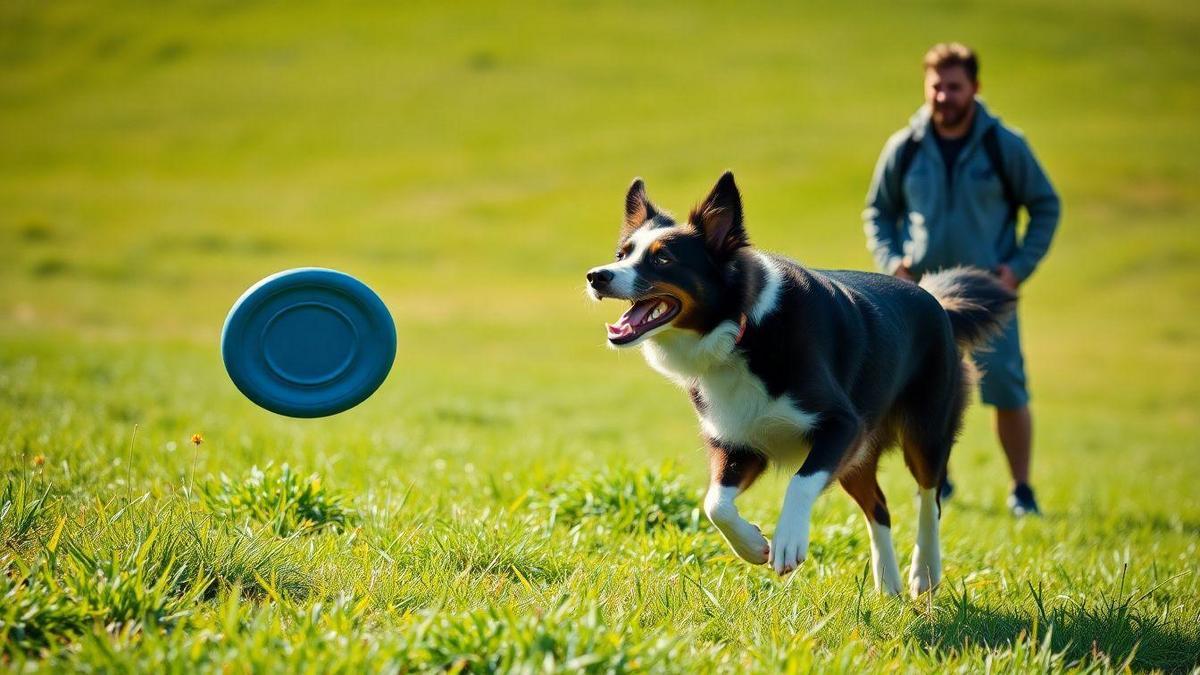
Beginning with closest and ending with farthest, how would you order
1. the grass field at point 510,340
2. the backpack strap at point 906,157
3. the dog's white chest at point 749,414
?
the grass field at point 510,340 → the dog's white chest at point 749,414 → the backpack strap at point 906,157

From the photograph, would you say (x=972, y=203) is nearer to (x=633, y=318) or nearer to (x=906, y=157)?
(x=906, y=157)

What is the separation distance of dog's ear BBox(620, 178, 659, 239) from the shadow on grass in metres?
2.22

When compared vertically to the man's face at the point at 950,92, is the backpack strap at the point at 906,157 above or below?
below

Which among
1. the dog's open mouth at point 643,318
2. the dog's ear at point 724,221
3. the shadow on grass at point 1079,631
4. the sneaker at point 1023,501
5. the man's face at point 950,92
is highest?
the man's face at point 950,92

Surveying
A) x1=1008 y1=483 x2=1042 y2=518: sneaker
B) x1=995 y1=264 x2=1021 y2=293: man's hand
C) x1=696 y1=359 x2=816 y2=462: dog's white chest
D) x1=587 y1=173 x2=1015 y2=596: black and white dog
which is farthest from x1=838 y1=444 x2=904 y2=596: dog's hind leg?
x1=1008 y1=483 x2=1042 y2=518: sneaker

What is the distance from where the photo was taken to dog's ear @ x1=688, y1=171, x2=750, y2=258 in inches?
194

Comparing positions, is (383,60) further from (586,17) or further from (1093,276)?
(1093,276)

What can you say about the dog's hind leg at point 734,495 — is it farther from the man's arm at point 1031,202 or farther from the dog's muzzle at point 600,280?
the man's arm at point 1031,202

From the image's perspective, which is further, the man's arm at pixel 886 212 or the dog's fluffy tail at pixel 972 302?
the man's arm at pixel 886 212

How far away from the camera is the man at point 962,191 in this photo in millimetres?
7516

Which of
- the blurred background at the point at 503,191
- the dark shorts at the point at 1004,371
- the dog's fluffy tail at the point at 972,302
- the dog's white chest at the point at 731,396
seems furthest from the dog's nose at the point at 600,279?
the dark shorts at the point at 1004,371

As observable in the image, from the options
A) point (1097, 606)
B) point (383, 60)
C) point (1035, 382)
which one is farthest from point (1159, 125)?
point (1097, 606)

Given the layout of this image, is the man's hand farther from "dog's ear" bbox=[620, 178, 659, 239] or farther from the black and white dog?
"dog's ear" bbox=[620, 178, 659, 239]

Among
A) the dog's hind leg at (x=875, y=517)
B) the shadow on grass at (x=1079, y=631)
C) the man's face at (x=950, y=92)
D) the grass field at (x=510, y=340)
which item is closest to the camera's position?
the grass field at (x=510, y=340)
